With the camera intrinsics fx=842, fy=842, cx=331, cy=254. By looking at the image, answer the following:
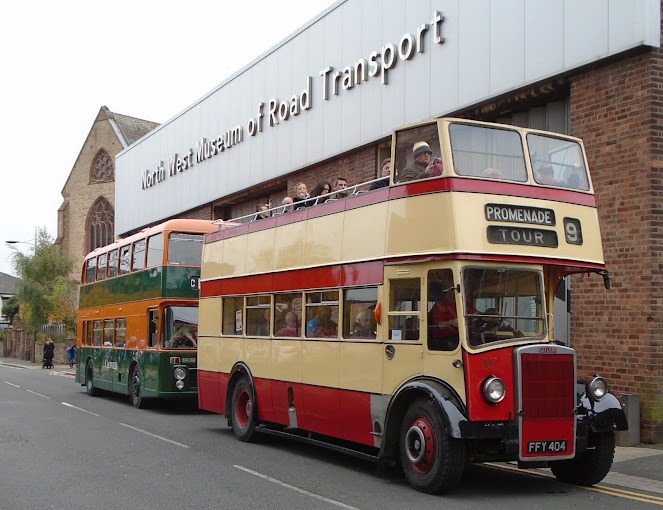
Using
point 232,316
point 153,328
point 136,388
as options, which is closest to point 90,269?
point 136,388

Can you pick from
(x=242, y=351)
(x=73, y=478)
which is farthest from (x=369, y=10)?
(x=73, y=478)

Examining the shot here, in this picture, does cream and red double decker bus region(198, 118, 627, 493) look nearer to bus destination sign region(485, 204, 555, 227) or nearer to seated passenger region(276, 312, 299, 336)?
bus destination sign region(485, 204, 555, 227)

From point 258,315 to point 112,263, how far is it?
31.1 ft

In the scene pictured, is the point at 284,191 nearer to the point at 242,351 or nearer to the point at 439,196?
the point at 242,351

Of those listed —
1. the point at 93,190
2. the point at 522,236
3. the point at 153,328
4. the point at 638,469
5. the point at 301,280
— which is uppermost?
the point at 93,190

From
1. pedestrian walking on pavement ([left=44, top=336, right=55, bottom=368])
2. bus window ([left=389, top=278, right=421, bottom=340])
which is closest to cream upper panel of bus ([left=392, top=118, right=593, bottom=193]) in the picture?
bus window ([left=389, top=278, right=421, bottom=340])

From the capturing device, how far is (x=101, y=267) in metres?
22.2

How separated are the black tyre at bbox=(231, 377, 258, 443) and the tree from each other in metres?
43.6

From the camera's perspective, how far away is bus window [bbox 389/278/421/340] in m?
9.01

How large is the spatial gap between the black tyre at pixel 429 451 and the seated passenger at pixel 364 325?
4.02 feet

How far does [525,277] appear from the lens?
884 cm

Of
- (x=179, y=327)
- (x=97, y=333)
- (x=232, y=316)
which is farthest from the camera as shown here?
(x=97, y=333)

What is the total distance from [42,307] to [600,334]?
1871 inches

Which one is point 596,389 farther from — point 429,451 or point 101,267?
point 101,267
